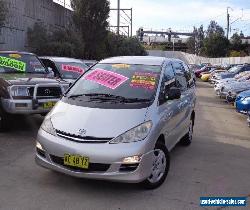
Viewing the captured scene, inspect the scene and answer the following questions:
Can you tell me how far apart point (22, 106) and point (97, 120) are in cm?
353

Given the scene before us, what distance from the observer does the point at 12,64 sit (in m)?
10.4

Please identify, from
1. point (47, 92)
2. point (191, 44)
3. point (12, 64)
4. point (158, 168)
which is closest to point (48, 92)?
point (47, 92)

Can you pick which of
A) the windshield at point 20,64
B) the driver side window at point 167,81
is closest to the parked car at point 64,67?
the windshield at point 20,64

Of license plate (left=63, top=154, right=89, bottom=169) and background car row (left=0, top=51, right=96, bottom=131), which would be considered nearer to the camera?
license plate (left=63, top=154, right=89, bottom=169)

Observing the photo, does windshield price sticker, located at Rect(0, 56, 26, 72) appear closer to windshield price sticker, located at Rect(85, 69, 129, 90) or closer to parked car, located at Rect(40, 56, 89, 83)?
parked car, located at Rect(40, 56, 89, 83)

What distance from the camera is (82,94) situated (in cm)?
663

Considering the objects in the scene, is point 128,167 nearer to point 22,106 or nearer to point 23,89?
point 22,106

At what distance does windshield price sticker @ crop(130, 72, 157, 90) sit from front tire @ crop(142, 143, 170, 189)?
1.01 meters

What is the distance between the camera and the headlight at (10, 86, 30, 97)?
29.1ft

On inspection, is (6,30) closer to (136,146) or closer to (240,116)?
(240,116)

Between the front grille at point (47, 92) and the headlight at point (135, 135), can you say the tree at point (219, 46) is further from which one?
the headlight at point (135, 135)

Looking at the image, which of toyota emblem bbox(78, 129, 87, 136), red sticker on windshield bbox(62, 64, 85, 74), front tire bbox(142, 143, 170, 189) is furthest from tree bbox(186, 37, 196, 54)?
toyota emblem bbox(78, 129, 87, 136)

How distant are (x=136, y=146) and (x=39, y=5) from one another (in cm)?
2901

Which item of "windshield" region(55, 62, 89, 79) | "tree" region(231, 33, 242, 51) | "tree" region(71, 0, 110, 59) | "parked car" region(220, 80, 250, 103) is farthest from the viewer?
"tree" region(231, 33, 242, 51)
